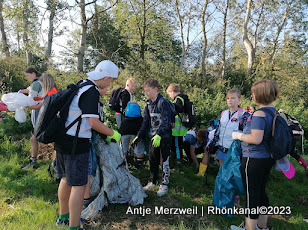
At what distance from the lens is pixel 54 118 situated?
208 cm

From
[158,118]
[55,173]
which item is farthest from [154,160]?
[55,173]

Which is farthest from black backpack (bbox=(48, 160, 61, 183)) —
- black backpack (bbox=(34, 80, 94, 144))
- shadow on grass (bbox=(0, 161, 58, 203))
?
black backpack (bbox=(34, 80, 94, 144))

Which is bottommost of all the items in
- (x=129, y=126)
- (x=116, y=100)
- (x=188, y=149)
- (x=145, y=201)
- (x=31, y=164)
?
(x=145, y=201)

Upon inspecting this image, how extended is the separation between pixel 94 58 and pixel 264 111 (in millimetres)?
25746

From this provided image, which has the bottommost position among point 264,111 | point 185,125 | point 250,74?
point 185,125

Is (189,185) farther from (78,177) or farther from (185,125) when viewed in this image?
(78,177)

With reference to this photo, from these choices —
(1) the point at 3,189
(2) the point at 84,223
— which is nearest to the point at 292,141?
(2) the point at 84,223

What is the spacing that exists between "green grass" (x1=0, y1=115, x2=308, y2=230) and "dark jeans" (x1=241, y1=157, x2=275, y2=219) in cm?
60

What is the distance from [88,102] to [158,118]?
1.62 meters

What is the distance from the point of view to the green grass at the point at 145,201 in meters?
2.71

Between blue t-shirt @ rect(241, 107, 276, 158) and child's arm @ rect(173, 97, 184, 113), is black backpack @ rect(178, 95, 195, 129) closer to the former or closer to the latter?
child's arm @ rect(173, 97, 184, 113)

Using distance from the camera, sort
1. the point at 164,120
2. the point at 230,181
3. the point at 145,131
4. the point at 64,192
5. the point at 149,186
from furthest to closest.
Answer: the point at 145,131, the point at 149,186, the point at 164,120, the point at 230,181, the point at 64,192

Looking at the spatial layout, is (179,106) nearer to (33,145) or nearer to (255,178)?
(255,178)

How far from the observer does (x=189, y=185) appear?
387 centimetres
